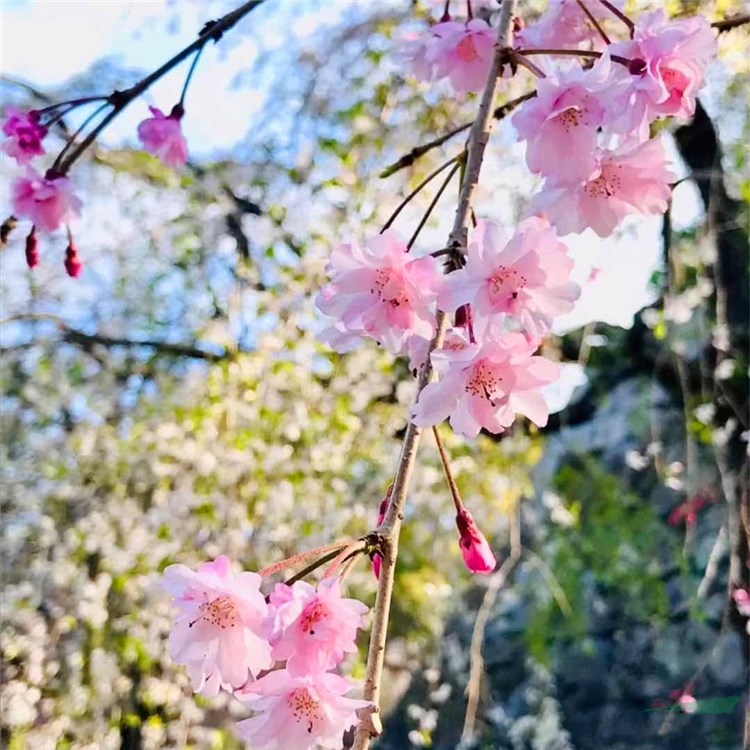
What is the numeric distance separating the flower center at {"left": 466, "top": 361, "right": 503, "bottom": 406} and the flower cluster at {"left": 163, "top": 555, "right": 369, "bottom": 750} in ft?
0.49

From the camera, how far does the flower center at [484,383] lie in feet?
1.85

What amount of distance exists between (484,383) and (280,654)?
207 millimetres

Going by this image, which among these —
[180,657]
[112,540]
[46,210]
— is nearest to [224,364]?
[112,540]

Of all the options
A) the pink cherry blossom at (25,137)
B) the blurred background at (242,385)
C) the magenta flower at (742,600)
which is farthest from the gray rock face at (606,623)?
the pink cherry blossom at (25,137)

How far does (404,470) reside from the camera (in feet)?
1.58

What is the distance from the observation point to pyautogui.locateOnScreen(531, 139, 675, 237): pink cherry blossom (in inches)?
23.3

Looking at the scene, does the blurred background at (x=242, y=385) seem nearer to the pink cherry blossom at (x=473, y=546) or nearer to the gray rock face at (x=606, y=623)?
the gray rock face at (x=606, y=623)

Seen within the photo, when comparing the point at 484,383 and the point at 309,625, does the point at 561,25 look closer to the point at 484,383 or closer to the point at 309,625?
the point at 484,383

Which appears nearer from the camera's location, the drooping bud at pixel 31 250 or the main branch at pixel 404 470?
the main branch at pixel 404 470

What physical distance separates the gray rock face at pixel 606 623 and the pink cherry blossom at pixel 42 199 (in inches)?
144

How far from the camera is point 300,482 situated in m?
3.06

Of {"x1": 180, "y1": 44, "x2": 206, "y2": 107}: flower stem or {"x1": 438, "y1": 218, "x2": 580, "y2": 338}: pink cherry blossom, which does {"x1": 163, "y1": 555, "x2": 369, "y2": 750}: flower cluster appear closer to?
{"x1": 438, "y1": 218, "x2": 580, "y2": 338}: pink cherry blossom

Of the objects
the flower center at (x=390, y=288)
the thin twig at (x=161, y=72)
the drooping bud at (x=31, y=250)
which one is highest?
the thin twig at (x=161, y=72)

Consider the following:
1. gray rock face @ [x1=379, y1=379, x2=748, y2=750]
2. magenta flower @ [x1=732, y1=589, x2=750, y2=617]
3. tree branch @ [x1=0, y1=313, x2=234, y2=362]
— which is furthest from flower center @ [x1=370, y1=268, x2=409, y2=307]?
gray rock face @ [x1=379, y1=379, x2=748, y2=750]
